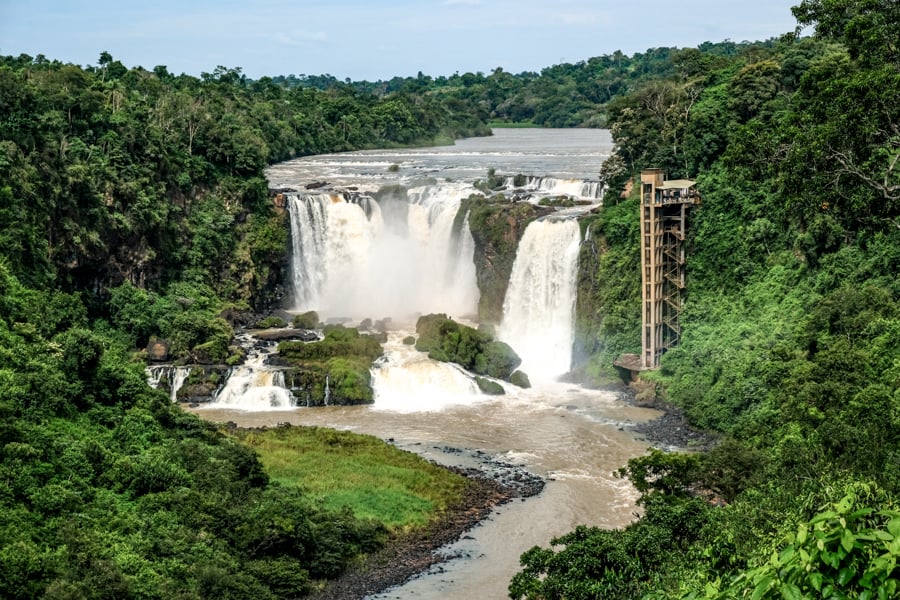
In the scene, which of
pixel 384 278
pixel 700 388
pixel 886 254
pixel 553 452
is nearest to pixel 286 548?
pixel 553 452

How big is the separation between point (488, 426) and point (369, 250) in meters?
19.1

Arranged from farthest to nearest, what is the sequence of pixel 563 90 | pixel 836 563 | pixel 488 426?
1. pixel 563 90
2. pixel 488 426
3. pixel 836 563

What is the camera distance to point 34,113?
1658 inches

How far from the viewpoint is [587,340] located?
131ft

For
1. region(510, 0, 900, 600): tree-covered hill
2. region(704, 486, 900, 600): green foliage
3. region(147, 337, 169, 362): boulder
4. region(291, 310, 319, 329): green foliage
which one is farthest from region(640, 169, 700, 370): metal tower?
region(704, 486, 900, 600): green foliage

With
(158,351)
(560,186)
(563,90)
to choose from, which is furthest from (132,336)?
(563,90)

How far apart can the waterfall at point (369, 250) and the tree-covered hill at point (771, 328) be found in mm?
8493

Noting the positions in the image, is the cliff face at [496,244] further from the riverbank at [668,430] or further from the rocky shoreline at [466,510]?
the rocky shoreline at [466,510]

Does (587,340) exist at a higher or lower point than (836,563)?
lower

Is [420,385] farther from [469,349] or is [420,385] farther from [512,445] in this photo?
[512,445]

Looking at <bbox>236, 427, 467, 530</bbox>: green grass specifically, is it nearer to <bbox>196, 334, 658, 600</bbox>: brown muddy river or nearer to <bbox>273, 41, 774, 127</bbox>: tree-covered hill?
<bbox>196, 334, 658, 600</bbox>: brown muddy river

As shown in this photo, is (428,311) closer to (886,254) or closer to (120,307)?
(120,307)

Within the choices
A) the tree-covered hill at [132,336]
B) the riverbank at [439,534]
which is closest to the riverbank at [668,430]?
the riverbank at [439,534]

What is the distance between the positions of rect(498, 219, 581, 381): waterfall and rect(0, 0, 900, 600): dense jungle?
108cm
